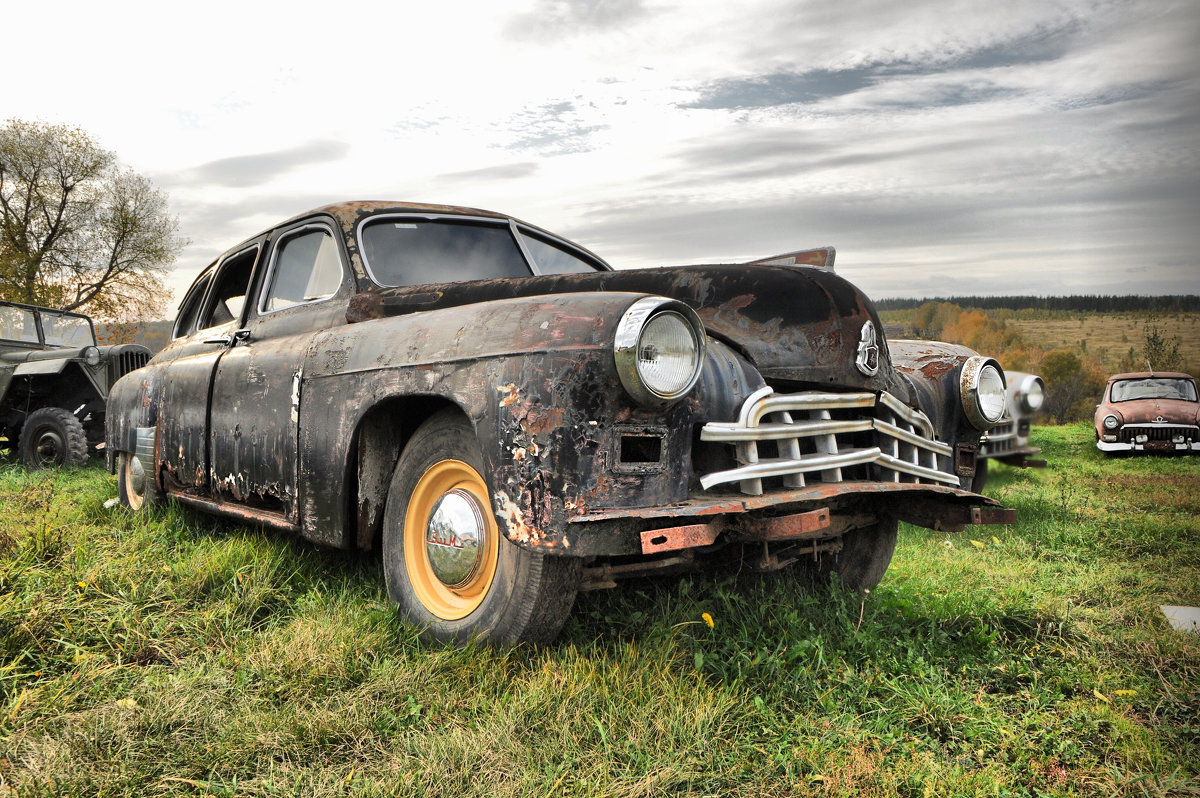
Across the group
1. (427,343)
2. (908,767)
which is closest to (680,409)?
(427,343)

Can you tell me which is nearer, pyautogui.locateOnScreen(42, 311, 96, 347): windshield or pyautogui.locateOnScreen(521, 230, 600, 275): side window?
pyautogui.locateOnScreen(521, 230, 600, 275): side window

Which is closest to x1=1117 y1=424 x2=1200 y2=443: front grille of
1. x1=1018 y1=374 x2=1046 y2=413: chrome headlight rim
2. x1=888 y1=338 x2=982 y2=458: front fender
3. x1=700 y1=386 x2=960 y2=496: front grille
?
x1=1018 y1=374 x2=1046 y2=413: chrome headlight rim

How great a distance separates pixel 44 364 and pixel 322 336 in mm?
7921

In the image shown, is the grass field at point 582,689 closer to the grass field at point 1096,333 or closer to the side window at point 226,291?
the side window at point 226,291

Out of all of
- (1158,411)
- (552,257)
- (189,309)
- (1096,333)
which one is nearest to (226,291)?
(189,309)

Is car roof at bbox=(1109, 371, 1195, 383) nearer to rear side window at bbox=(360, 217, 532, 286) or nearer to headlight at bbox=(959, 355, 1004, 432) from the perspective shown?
headlight at bbox=(959, 355, 1004, 432)

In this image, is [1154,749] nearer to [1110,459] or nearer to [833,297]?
[833,297]

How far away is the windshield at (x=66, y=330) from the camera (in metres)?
10.9

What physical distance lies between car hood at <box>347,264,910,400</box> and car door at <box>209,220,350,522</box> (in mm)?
601

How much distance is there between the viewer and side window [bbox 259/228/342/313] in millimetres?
3639

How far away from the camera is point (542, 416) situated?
7.47ft

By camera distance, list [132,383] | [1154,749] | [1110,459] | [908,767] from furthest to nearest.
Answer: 1. [1110,459]
2. [132,383]
3. [1154,749]
4. [908,767]

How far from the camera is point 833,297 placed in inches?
120

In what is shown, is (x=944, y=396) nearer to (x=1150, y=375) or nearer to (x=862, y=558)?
(x=862, y=558)
